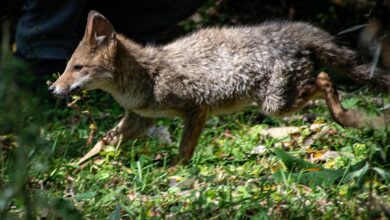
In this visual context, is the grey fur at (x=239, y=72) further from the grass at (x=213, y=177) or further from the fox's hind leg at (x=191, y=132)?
the grass at (x=213, y=177)

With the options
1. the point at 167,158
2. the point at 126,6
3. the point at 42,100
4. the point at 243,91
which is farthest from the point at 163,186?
the point at 126,6

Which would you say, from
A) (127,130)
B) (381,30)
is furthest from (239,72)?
(381,30)

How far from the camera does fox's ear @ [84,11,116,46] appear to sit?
597 centimetres

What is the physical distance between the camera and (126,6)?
9.01m

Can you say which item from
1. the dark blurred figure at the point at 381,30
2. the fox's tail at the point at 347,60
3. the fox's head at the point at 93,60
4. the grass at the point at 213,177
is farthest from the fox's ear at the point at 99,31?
the dark blurred figure at the point at 381,30

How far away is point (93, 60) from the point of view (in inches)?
237

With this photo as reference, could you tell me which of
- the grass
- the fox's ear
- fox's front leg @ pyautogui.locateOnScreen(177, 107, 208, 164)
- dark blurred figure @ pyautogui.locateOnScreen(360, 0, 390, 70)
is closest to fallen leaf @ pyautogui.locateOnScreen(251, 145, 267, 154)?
the grass

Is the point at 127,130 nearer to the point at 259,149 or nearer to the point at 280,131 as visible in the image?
the point at 259,149

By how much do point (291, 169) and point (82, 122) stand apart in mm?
2450

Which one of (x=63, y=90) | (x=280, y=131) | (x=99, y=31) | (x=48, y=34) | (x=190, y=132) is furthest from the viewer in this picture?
(x=48, y=34)

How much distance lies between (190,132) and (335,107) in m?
1.19

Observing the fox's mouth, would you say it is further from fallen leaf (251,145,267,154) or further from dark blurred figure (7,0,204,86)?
dark blurred figure (7,0,204,86)

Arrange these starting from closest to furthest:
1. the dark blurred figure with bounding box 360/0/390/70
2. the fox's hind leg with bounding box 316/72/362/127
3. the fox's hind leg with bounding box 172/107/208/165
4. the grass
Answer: the dark blurred figure with bounding box 360/0/390/70, the grass, the fox's hind leg with bounding box 172/107/208/165, the fox's hind leg with bounding box 316/72/362/127

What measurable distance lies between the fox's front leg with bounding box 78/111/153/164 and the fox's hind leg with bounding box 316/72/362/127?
1.48 metres
